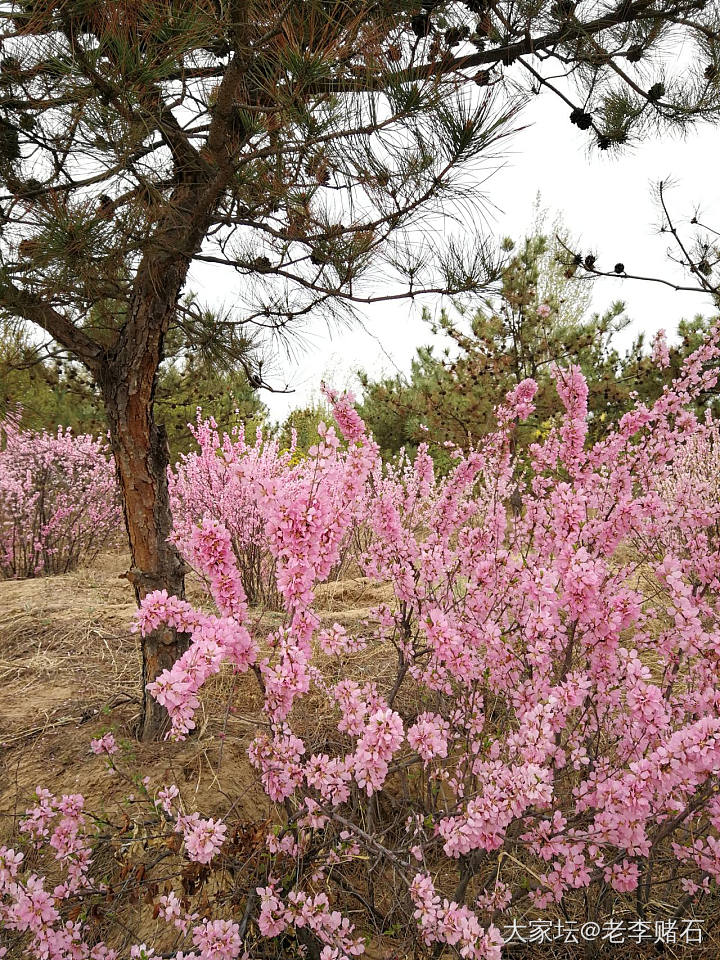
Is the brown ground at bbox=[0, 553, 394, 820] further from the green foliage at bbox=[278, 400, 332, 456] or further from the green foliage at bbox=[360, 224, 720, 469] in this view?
the green foliage at bbox=[278, 400, 332, 456]

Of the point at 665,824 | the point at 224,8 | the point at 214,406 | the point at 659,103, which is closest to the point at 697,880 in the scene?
the point at 665,824

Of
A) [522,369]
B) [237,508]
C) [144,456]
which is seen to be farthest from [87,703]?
[522,369]

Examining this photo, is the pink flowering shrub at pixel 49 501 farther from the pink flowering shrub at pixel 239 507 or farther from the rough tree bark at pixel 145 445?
the rough tree bark at pixel 145 445

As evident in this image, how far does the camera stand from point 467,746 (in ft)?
6.89

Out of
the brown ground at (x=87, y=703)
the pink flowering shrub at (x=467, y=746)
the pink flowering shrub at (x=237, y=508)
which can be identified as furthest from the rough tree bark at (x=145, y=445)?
the pink flowering shrub at (x=237, y=508)

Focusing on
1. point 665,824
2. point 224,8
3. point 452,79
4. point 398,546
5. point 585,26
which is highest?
point 585,26

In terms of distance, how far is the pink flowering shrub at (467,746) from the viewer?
4.84 feet

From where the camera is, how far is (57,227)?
1.79 metres

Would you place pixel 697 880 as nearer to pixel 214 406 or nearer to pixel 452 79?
pixel 452 79

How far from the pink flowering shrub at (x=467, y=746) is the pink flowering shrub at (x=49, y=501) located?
15.8 feet

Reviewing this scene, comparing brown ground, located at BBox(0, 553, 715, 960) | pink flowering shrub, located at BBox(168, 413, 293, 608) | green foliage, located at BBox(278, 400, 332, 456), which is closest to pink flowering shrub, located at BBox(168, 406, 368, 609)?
pink flowering shrub, located at BBox(168, 413, 293, 608)

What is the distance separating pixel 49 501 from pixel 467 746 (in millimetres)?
5610

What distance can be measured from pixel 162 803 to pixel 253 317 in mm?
2093

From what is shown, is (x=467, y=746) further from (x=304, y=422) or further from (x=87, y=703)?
(x=304, y=422)
